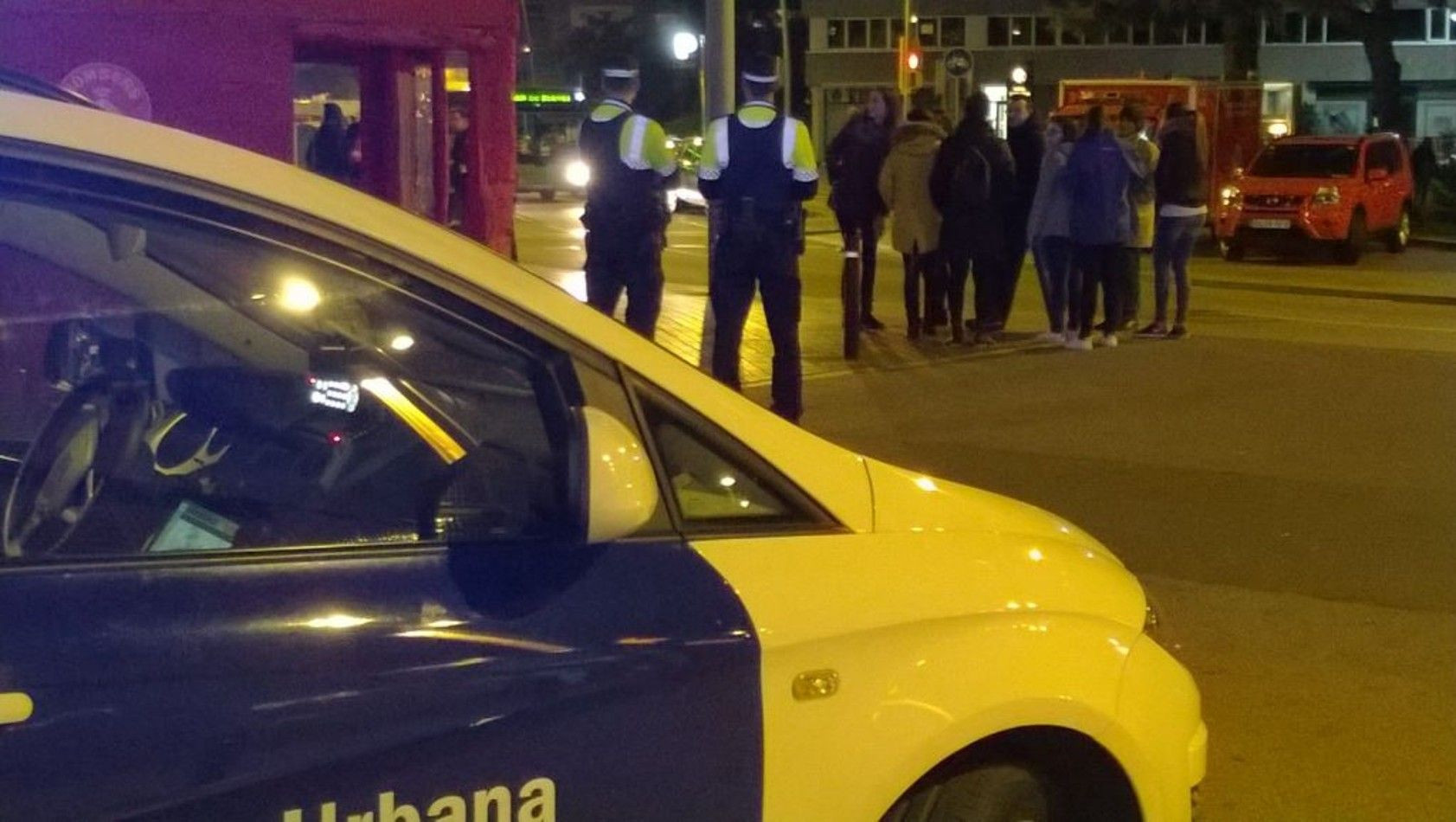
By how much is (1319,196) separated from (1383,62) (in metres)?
13.6

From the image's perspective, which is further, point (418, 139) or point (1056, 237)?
point (1056, 237)

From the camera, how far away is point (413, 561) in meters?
2.85

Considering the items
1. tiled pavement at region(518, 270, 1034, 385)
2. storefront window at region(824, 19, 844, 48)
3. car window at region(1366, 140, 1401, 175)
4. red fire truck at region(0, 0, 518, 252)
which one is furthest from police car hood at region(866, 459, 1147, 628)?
storefront window at region(824, 19, 844, 48)

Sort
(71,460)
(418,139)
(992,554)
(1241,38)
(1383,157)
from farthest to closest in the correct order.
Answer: (1241,38) → (1383,157) → (418,139) → (992,554) → (71,460)

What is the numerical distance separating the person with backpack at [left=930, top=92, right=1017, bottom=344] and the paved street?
691 mm

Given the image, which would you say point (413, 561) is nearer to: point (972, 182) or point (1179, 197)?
point (972, 182)

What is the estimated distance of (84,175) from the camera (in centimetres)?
266

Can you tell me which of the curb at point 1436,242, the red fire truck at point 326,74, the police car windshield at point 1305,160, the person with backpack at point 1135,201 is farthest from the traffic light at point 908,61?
the red fire truck at point 326,74

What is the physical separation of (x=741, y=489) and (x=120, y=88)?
624 cm

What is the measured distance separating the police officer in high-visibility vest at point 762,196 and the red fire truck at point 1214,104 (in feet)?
56.0

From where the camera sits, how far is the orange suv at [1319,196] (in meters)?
22.4

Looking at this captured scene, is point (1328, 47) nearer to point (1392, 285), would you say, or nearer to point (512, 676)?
point (1392, 285)

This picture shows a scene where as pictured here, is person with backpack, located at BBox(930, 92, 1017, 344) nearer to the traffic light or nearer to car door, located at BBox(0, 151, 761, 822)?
car door, located at BBox(0, 151, 761, 822)

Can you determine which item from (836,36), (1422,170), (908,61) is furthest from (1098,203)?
(836,36)
